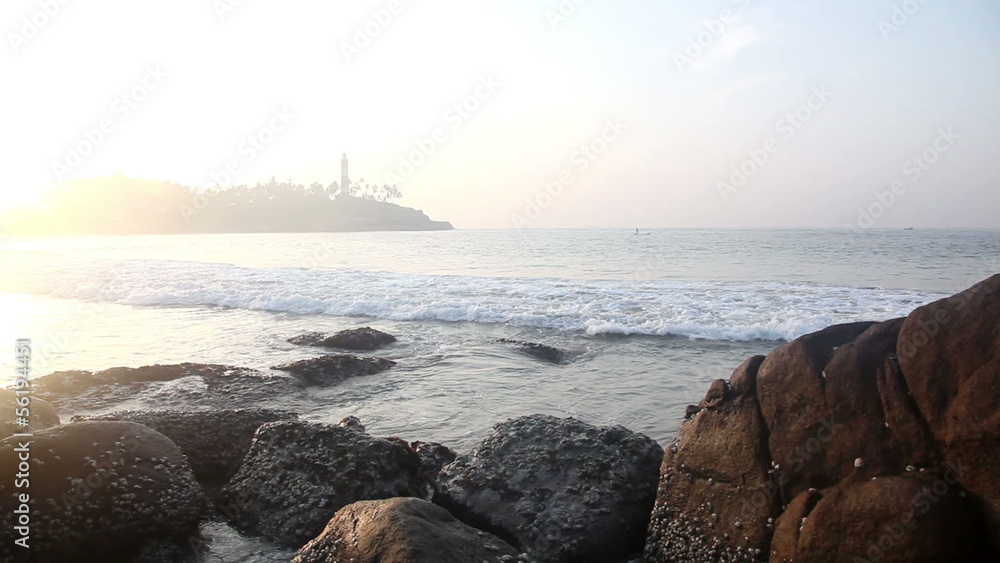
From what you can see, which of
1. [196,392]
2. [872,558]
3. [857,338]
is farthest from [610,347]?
[872,558]

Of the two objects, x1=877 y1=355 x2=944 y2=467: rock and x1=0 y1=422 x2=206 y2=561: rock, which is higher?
x1=877 y1=355 x2=944 y2=467: rock

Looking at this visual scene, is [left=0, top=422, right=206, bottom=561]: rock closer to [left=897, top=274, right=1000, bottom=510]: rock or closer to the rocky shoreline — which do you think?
the rocky shoreline

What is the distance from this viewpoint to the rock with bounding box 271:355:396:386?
1009 cm

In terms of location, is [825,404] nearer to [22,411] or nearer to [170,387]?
[22,411]

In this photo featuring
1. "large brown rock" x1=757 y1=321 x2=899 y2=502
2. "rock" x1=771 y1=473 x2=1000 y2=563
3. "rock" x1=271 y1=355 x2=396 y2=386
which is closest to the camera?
"rock" x1=771 y1=473 x2=1000 y2=563

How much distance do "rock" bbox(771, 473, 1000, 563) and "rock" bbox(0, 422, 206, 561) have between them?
4.51 m

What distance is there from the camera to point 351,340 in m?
13.2

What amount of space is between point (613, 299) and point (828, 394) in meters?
15.0

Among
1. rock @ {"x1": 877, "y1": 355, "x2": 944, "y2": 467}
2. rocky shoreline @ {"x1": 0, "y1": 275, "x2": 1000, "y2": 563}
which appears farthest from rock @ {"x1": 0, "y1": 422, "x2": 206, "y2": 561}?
rock @ {"x1": 877, "y1": 355, "x2": 944, "y2": 467}

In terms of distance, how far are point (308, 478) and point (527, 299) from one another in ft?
49.0

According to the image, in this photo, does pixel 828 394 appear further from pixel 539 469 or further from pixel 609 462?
pixel 539 469

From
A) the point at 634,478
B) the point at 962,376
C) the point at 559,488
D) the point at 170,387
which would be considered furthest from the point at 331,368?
the point at 962,376

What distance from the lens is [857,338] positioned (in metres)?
4.35

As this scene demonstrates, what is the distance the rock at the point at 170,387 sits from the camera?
8.34m
